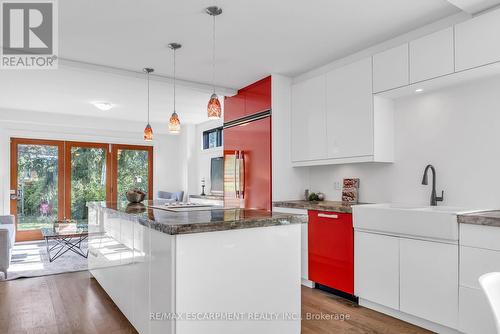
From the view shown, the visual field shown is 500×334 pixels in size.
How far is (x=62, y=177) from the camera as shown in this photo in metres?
7.06

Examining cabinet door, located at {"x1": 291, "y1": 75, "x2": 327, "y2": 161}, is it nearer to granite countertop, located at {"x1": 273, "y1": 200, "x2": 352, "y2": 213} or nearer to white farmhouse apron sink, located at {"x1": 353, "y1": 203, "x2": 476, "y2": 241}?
granite countertop, located at {"x1": 273, "y1": 200, "x2": 352, "y2": 213}

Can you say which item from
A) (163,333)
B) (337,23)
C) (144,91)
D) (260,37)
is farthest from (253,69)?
(163,333)

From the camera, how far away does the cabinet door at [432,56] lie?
8.86 ft

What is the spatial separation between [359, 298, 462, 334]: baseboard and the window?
4745 mm

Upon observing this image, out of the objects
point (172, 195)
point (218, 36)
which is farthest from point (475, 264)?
point (172, 195)

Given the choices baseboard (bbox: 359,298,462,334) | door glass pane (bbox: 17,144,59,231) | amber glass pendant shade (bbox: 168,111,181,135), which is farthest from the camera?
door glass pane (bbox: 17,144,59,231)

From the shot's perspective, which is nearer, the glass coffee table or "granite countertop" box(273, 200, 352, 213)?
"granite countertop" box(273, 200, 352, 213)

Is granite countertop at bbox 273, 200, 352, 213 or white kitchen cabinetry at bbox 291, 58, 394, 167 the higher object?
white kitchen cabinetry at bbox 291, 58, 394, 167

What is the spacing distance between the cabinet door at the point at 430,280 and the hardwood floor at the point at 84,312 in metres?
0.20

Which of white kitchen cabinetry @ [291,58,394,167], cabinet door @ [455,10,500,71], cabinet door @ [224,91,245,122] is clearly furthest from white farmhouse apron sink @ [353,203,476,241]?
cabinet door @ [224,91,245,122]

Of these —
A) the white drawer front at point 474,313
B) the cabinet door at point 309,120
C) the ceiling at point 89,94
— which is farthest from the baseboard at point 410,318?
the ceiling at point 89,94

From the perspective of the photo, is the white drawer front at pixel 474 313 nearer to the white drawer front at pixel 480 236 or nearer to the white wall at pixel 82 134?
the white drawer front at pixel 480 236

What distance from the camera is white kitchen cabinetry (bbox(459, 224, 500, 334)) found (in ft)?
7.27

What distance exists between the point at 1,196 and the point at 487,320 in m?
7.52
